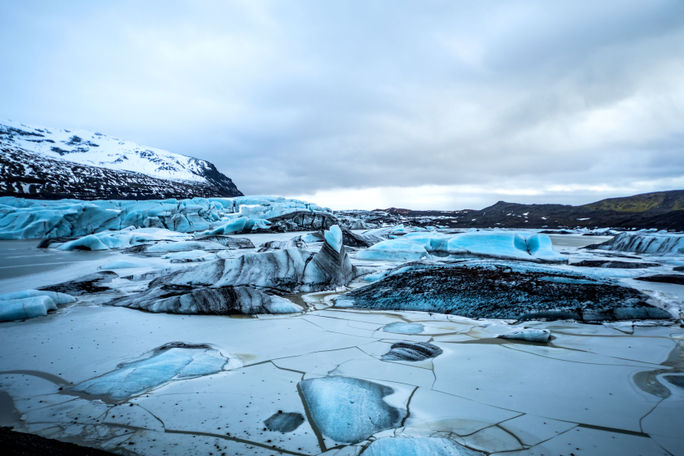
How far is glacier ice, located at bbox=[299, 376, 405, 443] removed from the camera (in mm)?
1774

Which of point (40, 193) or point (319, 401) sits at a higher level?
point (40, 193)

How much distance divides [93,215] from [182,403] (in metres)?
22.6

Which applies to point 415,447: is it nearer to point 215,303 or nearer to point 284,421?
point 284,421

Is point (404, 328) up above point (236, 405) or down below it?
below

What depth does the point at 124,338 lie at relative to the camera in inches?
130

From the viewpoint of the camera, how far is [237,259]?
629 centimetres

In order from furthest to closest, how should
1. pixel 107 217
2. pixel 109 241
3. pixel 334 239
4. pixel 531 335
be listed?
pixel 107 217 → pixel 109 241 → pixel 334 239 → pixel 531 335

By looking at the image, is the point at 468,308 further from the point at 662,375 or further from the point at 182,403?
the point at 182,403

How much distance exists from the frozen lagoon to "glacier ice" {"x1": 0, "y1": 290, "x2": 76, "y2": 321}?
183 millimetres

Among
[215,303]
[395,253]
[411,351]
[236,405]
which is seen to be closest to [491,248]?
[395,253]

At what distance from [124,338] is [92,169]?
7603cm

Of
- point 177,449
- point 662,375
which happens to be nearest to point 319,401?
point 177,449

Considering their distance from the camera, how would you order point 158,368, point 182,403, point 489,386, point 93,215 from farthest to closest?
point 93,215
point 158,368
point 489,386
point 182,403

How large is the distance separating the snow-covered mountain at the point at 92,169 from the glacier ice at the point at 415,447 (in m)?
→ 45.8
